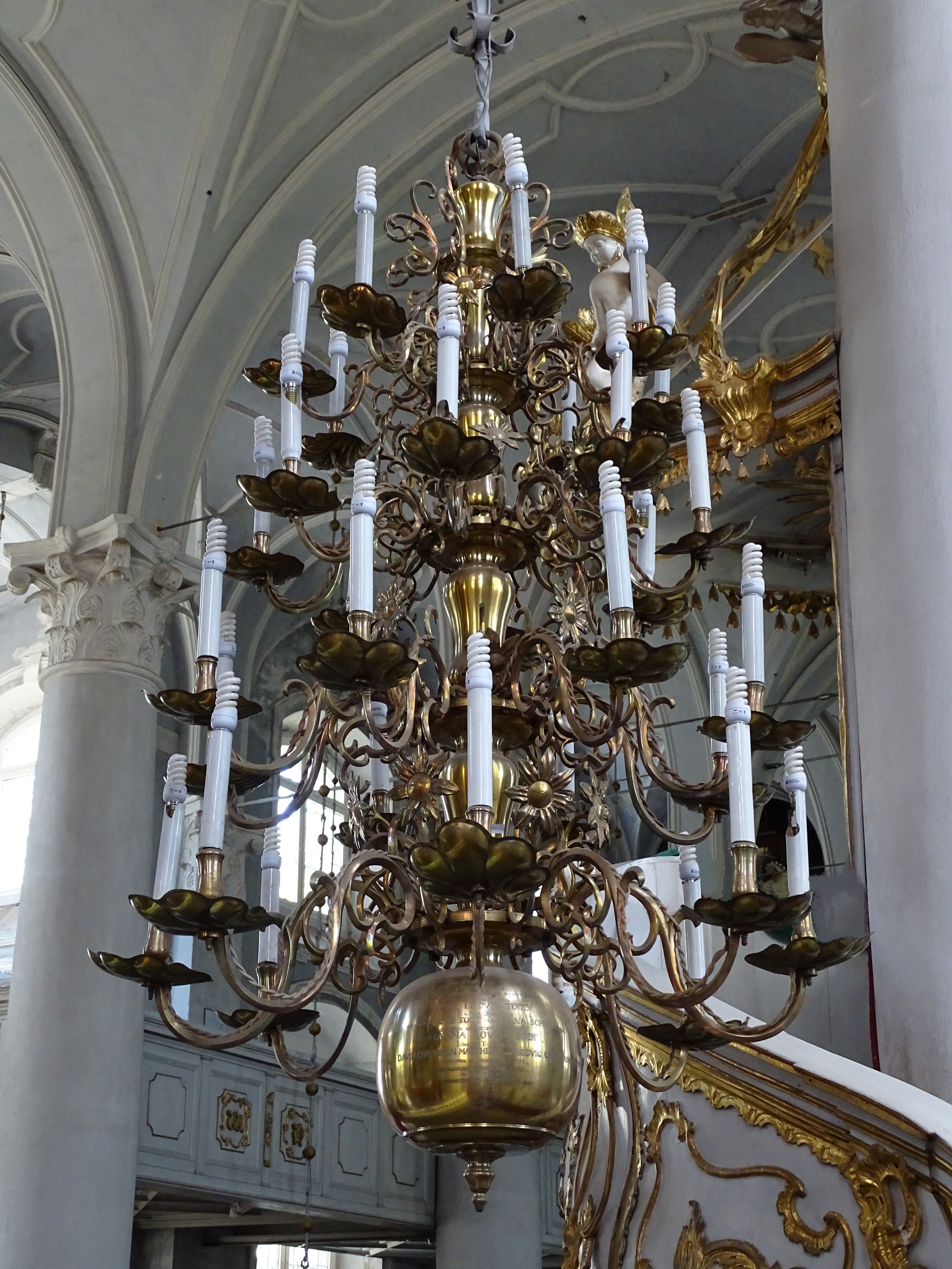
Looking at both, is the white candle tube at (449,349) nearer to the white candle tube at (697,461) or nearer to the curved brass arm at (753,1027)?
the white candle tube at (697,461)

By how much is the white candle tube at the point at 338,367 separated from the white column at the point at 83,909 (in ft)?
16.0

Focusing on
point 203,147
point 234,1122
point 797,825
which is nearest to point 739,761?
Result: point 797,825

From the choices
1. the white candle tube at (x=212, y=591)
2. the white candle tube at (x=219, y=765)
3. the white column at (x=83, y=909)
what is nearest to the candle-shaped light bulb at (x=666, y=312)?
the white candle tube at (x=212, y=591)

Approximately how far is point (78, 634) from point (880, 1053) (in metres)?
6.26

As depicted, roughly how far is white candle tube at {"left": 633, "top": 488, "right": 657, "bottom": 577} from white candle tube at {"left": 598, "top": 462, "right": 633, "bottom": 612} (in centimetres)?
39

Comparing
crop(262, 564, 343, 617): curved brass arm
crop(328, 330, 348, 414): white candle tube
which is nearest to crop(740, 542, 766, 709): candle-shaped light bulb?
crop(262, 564, 343, 617): curved brass arm

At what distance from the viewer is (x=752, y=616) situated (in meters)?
2.91

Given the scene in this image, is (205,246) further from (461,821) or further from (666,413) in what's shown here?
(461,821)

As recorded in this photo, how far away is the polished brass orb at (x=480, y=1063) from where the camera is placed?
2.40 m

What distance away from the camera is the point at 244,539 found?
1421cm

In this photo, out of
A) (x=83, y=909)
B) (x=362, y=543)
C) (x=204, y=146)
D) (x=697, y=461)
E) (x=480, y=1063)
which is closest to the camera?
(x=480, y=1063)

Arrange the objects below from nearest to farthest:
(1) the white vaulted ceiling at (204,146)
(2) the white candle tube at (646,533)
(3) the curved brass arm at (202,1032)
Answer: (3) the curved brass arm at (202,1032)
(2) the white candle tube at (646,533)
(1) the white vaulted ceiling at (204,146)

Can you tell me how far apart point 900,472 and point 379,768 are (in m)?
1.46

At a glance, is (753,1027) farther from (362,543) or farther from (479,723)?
(362,543)
